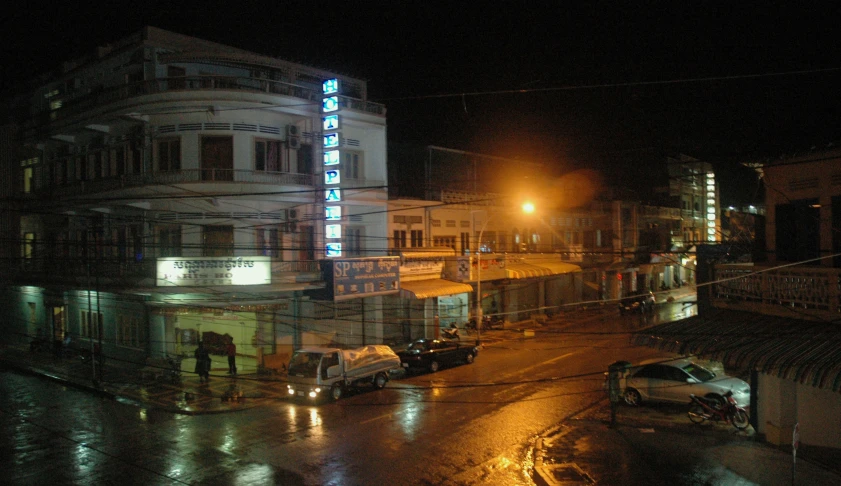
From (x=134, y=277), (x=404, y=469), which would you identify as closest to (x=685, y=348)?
(x=404, y=469)

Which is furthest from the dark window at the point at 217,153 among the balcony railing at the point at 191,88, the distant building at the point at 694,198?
the distant building at the point at 694,198

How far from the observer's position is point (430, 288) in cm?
3064

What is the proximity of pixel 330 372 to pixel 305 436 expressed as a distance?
465 centimetres

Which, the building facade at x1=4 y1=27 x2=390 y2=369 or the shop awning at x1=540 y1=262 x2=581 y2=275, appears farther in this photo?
the shop awning at x1=540 y1=262 x2=581 y2=275

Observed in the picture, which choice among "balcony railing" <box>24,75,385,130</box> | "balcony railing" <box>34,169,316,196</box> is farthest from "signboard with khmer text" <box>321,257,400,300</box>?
"balcony railing" <box>24,75,385,130</box>

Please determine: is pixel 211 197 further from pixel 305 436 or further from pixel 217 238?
pixel 305 436

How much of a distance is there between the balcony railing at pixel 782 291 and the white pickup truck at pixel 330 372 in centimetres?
1200

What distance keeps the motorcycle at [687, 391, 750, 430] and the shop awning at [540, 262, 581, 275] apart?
956 inches

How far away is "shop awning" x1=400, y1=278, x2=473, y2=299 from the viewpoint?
29578 mm

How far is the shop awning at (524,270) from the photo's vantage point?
36875 millimetres

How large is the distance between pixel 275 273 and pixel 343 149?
24.6 feet

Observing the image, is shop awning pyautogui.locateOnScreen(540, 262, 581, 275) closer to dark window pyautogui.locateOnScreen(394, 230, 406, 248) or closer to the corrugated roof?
the corrugated roof

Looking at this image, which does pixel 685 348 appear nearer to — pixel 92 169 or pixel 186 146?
pixel 186 146

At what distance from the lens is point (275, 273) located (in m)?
24.8
